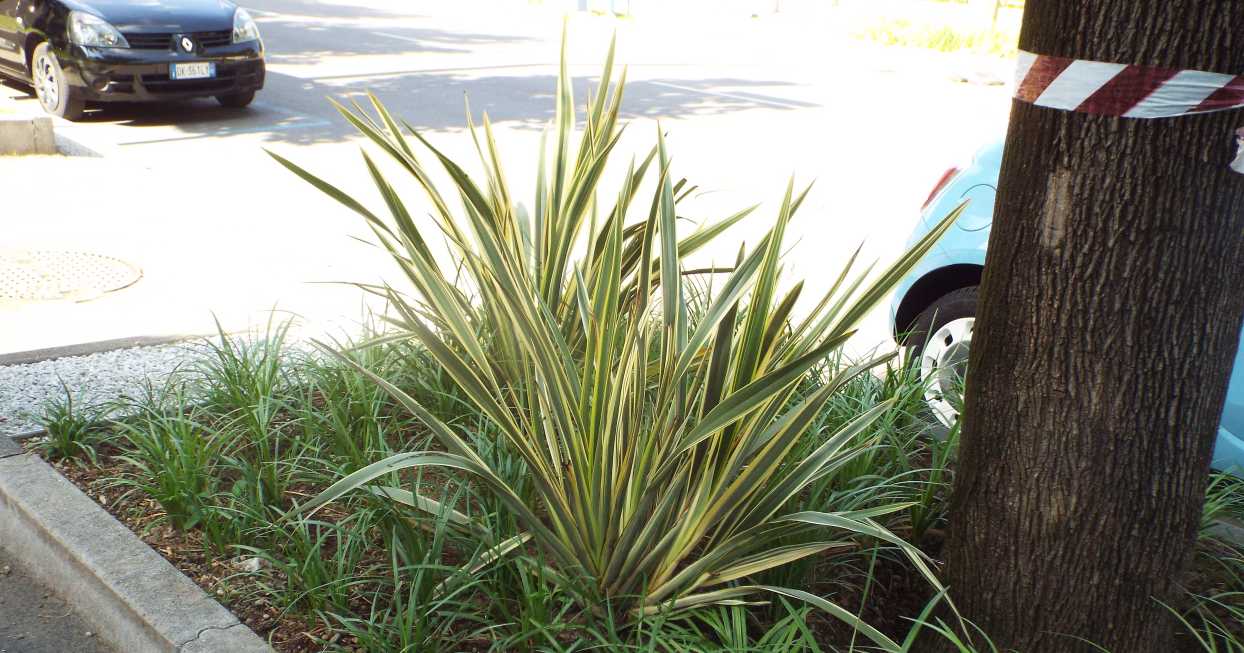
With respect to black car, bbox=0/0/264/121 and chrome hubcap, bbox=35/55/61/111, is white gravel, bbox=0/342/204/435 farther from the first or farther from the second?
chrome hubcap, bbox=35/55/61/111

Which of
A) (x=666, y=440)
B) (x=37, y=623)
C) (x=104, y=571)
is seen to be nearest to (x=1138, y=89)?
(x=666, y=440)

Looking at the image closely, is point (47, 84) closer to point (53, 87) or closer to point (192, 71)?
point (53, 87)

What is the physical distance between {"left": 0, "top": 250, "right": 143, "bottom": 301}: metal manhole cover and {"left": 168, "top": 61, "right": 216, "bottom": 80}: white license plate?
4190 millimetres

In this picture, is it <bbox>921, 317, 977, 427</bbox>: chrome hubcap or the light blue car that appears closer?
<bbox>921, 317, 977, 427</bbox>: chrome hubcap

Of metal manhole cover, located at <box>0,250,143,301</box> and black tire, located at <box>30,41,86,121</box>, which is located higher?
black tire, located at <box>30,41,86,121</box>

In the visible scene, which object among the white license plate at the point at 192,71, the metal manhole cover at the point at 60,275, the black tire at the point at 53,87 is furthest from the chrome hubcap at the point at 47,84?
the metal manhole cover at the point at 60,275

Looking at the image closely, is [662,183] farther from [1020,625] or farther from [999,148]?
[999,148]

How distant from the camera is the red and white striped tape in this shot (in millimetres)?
2162

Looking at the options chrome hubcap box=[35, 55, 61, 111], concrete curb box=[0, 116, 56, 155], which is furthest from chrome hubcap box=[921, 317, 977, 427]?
chrome hubcap box=[35, 55, 61, 111]

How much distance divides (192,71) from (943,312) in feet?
26.9

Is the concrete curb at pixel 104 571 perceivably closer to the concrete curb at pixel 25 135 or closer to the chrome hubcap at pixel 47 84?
the concrete curb at pixel 25 135

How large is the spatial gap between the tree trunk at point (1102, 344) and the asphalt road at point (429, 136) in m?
0.91

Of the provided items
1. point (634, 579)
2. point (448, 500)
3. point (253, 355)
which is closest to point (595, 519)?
point (634, 579)

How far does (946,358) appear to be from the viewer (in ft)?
13.7
